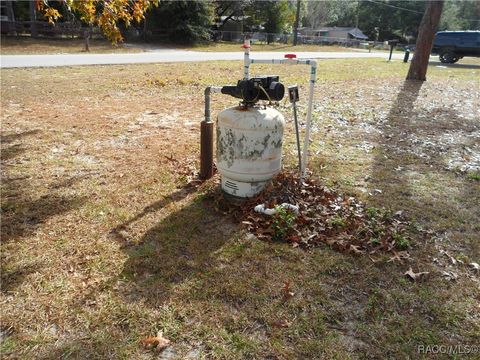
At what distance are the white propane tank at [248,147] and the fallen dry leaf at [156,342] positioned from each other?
1.84 meters

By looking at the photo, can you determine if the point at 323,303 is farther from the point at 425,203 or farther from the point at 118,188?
the point at 118,188

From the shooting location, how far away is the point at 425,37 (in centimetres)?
1245

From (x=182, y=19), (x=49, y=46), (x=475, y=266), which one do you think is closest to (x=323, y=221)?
(x=475, y=266)

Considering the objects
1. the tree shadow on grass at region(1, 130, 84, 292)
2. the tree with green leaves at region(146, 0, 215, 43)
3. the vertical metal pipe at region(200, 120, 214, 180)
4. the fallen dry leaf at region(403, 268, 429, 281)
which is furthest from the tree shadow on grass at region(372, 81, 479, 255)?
the tree with green leaves at region(146, 0, 215, 43)

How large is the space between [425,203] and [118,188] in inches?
130

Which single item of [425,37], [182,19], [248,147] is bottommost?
[248,147]

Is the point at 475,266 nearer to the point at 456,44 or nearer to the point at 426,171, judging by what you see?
the point at 426,171

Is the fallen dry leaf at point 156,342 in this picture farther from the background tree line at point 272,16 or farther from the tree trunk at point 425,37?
the tree trunk at point 425,37

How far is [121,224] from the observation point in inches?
141

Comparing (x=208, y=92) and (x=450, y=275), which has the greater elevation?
(x=208, y=92)

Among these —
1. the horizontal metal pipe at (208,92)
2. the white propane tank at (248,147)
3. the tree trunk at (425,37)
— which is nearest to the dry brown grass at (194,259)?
the white propane tank at (248,147)

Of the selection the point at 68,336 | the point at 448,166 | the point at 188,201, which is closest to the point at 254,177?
the point at 188,201

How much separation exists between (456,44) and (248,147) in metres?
22.0

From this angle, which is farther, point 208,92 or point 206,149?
point 206,149
